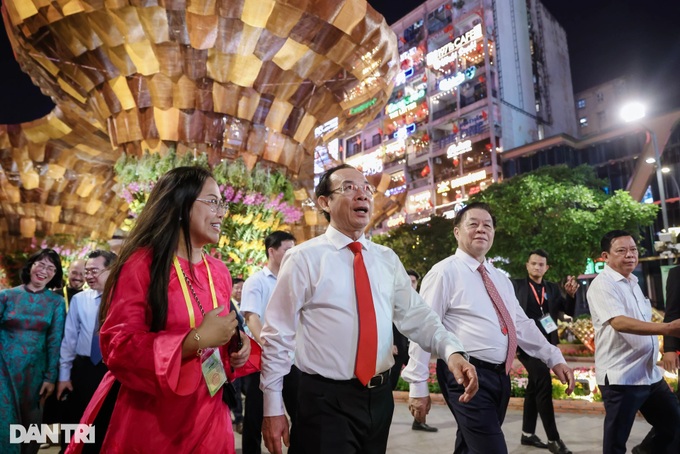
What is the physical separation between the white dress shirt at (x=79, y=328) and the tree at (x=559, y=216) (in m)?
19.0

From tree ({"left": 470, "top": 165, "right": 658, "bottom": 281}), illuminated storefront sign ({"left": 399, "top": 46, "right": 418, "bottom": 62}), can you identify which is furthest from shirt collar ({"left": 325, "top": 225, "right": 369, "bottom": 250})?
illuminated storefront sign ({"left": 399, "top": 46, "right": 418, "bottom": 62})

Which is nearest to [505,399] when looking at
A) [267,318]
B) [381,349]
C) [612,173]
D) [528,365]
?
[381,349]

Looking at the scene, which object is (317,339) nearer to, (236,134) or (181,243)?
(181,243)

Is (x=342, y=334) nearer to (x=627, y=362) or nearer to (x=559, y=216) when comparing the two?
(x=627, y=362)

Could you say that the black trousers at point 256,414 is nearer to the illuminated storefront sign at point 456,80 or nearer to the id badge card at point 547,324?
the id badge card at point 547,324

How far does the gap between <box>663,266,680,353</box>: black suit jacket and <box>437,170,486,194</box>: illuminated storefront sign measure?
41354 mm

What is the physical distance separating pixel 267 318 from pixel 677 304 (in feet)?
10.0

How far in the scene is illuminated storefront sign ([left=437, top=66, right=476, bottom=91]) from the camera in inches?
1885

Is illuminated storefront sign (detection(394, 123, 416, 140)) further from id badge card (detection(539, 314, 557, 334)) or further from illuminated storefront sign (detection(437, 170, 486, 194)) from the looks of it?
id badge card (detection(539, 314, 557, 334))

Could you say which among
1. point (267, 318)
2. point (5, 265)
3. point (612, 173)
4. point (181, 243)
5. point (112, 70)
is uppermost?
point (612, 173)

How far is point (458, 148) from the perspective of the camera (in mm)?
46750

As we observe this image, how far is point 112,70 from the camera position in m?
10.9

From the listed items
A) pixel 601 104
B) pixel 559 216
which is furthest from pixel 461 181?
pixel 559 216

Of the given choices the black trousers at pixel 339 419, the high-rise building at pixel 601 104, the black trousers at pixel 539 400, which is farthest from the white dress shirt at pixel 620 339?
the high-rise building at pixel 601 104
